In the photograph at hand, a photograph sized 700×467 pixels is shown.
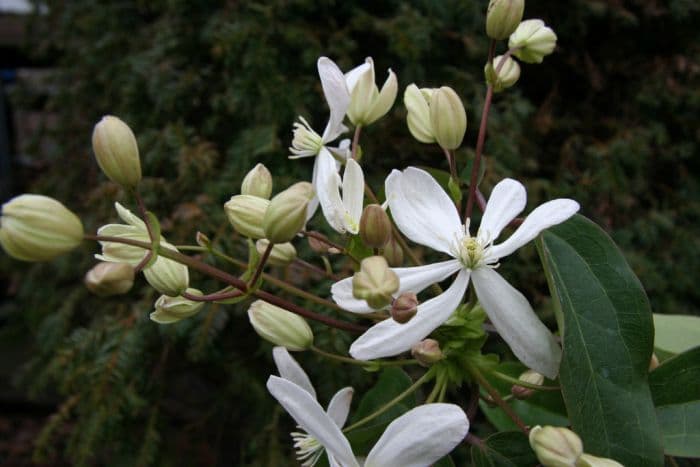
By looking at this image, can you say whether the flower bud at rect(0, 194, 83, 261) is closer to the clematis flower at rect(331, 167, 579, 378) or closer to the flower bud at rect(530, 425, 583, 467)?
the clematis flower at rect(331, 167, 579, 378)

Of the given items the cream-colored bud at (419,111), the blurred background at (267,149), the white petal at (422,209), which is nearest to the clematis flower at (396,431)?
the white petal at (422,209)

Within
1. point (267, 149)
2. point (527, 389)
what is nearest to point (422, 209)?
point (527, 389)

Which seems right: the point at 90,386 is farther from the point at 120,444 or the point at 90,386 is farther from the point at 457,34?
the point at 457,34

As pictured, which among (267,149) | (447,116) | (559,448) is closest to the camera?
(559,448)

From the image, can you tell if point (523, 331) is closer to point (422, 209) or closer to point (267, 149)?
point (422, 209)

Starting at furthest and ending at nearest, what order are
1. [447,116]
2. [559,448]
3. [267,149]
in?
[267,149] → [447,116] → [559,448]

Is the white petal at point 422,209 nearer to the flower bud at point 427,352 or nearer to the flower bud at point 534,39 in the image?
the flower bud at point 427,352

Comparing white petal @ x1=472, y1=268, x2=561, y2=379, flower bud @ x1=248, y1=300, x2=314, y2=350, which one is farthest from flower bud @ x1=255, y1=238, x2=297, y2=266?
white petal @ x1=472, y1=268, x2=561, y2=379
